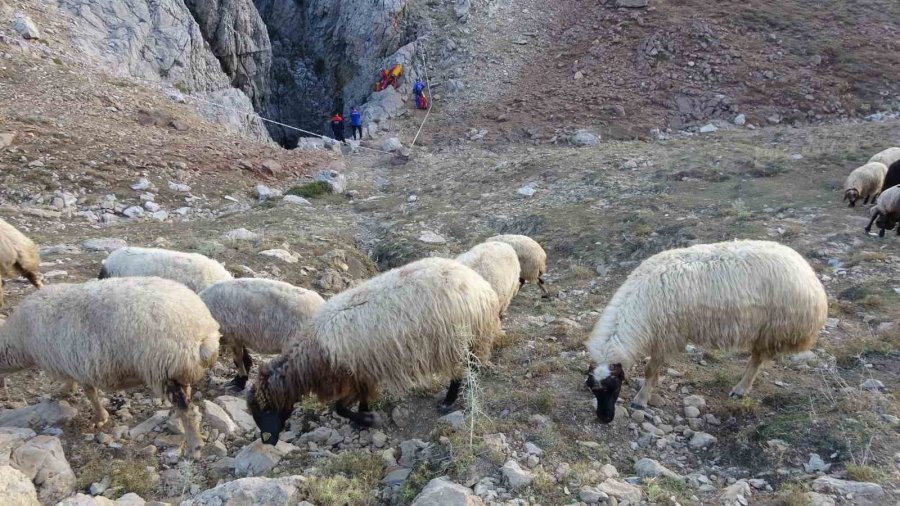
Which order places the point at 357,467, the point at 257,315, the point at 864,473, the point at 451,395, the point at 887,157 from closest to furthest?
the point at 864,473 < the point at 357,467 < the point at 451,395 < the point at 257,315 < the point at 887,157

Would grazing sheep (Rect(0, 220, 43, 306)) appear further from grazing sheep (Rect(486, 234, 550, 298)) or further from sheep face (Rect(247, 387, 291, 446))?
grazing sheep (Rect(486, 234, 550, 298))

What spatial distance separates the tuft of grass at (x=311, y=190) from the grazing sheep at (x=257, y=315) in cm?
887

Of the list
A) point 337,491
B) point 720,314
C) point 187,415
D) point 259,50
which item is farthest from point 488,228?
point 259,50

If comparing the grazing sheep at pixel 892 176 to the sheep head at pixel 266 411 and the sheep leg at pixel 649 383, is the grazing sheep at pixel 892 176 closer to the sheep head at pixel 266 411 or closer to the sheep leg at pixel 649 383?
the sheep leg at pixel 649 383

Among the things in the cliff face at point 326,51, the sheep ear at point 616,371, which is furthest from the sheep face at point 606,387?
the cliff face at point 326,51

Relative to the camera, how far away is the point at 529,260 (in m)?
9.05

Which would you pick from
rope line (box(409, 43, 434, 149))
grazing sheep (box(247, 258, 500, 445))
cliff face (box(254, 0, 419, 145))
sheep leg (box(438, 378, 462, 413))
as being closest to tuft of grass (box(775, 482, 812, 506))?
grazing sheep (box(247, 258, 500, 445))

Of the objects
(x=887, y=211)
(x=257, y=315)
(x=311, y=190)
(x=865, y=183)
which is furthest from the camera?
(x=311, y=190)

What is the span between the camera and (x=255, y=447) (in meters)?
5.07

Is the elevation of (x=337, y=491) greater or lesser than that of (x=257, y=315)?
lesser

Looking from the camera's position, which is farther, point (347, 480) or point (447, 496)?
point (347, 480)

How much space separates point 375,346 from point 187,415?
175 centimetres

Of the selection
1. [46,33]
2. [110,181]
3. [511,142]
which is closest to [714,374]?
[110,181]

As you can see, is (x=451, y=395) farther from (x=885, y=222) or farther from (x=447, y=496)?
(x=885, y=222)
